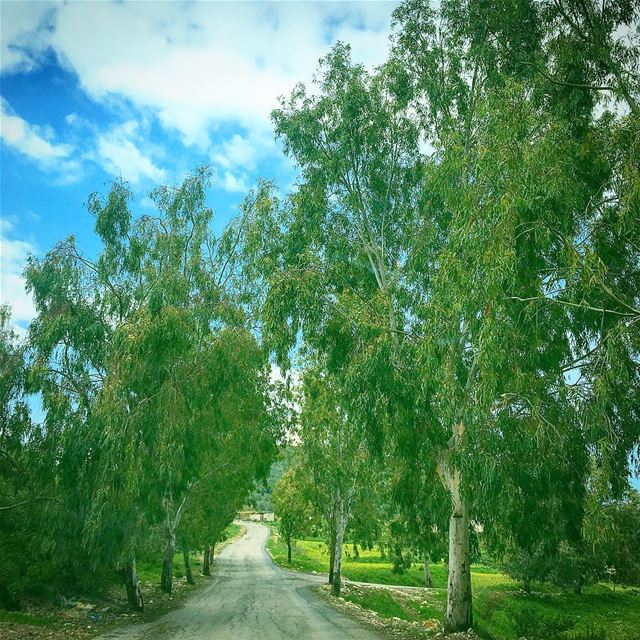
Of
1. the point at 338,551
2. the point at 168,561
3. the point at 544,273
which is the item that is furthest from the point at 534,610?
the point at 544,273

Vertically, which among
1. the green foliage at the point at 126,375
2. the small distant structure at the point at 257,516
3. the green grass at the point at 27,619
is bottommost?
the small distant structure at the point at 257,516

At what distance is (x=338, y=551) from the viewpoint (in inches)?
1005

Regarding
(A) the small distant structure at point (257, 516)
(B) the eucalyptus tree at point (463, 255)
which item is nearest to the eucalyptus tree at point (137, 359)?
(B) the eucalyptus tree at point (463, 255)

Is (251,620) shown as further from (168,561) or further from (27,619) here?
(168,561)

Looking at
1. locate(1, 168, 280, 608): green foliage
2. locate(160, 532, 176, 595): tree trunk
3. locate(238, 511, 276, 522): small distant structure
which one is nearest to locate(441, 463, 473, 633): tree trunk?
locate(1, 168, 280, 608): green foliage

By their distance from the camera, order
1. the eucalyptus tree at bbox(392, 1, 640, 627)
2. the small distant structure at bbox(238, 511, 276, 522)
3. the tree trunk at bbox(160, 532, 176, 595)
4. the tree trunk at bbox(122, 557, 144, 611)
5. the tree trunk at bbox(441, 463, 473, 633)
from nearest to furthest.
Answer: the eucalyptus tree at bbox(392, 1, 640, 627)
the tree trunk at bbox(441, 463, 473, 633)
the tree trunk at bbox(122, 557, 144, 611)
the tree trunk at bbox(160, 532, 176, 595)
the small distant structure at bbox(238, 511, 276, 522)

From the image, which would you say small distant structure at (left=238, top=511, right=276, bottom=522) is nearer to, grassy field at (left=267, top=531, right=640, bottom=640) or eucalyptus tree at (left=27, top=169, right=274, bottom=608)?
grassy field at (left=267, top=531, right=640, bottom=640)

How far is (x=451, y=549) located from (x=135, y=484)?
8394mm

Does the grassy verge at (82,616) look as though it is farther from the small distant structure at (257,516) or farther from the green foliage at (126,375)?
the small distant structure at (257,516)

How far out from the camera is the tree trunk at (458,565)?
1277 cm

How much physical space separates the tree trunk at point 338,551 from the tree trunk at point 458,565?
12.6 metres

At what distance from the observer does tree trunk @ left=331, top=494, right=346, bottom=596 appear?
2452 cm

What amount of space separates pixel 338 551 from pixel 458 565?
13743 mm

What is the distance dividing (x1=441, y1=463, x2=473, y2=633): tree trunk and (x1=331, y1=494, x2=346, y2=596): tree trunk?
1263 centimetres
